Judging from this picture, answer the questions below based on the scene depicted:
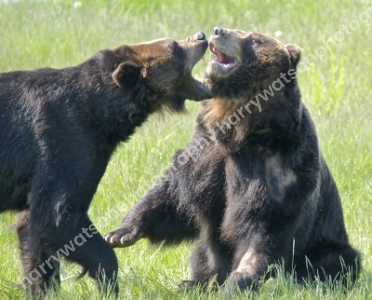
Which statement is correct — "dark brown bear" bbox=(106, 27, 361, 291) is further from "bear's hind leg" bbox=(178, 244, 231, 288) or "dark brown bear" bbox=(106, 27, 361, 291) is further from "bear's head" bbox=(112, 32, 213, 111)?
"bear's head" bbox=(112, 32, 213, 111)

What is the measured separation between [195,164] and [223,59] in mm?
867

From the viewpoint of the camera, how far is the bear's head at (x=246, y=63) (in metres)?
6.91

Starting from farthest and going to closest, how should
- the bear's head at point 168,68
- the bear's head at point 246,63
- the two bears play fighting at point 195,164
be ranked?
the bear's head at point 246,63 → the bear's head at point 168,68 → the two bears play fighting at point 195,164

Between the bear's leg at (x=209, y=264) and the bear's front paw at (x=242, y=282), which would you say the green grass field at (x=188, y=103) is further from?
the bear's leg at (x=209, y=264)

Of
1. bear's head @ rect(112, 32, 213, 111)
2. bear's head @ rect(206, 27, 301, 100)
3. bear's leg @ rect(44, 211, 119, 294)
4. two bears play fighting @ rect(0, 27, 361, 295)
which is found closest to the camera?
bear's leg @ rect(44, 211, 119, 294)

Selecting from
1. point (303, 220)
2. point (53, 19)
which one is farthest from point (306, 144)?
point (53, 19)

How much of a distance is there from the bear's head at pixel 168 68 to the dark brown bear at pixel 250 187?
0.16 metres

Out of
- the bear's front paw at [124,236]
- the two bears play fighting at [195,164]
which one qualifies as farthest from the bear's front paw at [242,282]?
the bear's front paw at [124,236]

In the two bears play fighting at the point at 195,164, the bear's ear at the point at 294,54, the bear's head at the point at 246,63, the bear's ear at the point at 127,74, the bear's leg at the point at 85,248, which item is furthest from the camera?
the bear's ear at the point at 294,54

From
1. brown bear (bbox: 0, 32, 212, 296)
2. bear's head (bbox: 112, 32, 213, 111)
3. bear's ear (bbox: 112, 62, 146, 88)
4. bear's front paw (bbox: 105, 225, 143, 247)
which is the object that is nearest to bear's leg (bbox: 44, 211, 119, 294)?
brown bear (bbox: 0, 32, 212, 296)

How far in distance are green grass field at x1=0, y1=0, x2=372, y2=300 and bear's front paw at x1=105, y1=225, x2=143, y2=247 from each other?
0.26m

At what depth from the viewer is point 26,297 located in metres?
6.41

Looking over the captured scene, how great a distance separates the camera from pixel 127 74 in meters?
6.59

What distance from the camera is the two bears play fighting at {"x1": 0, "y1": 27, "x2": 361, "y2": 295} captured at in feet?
20.8
